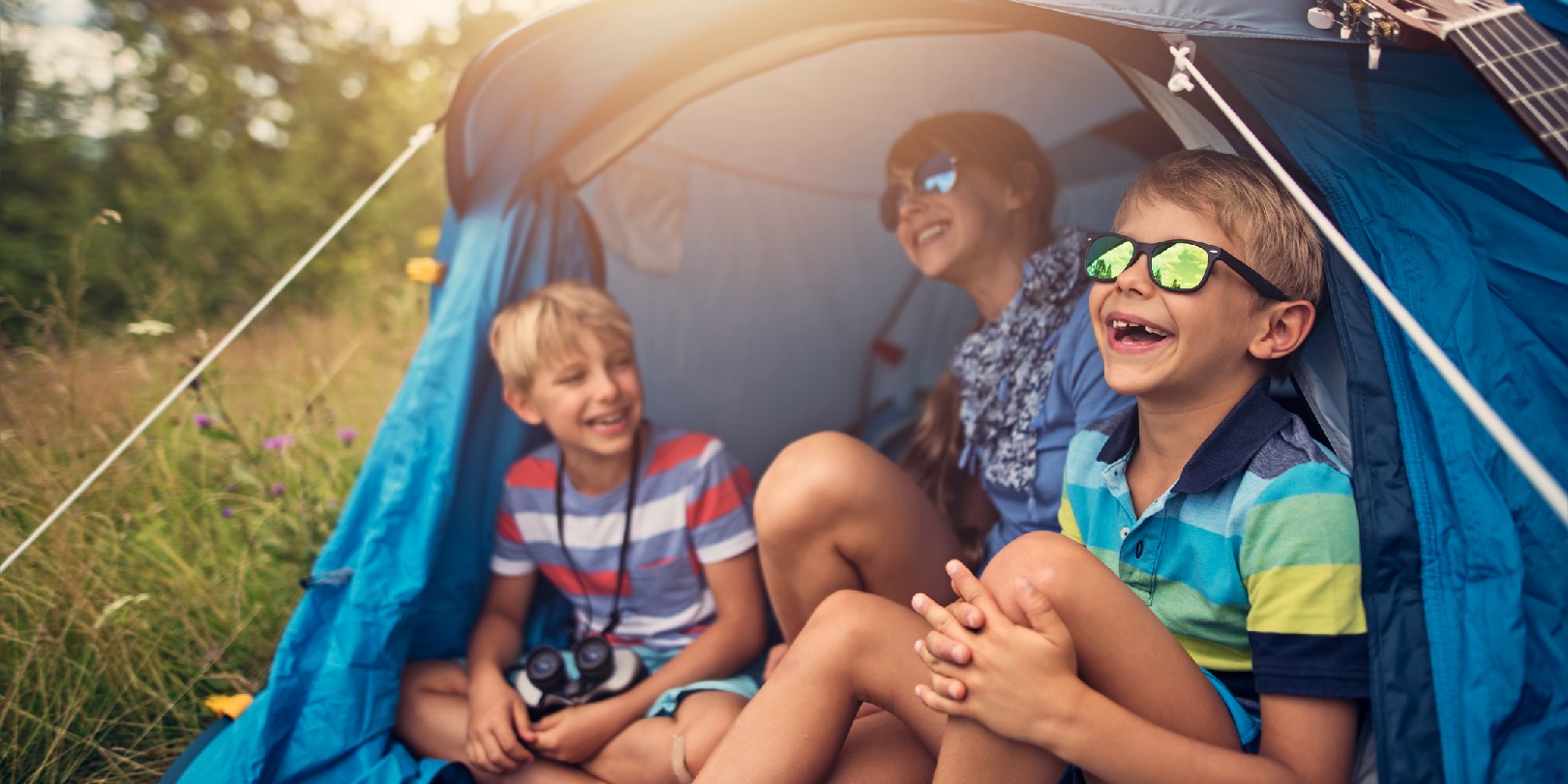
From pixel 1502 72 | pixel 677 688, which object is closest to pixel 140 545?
pixel 677 688

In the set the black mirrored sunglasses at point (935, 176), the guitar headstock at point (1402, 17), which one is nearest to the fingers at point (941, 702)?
the guitar headstock at point (1402, 17)

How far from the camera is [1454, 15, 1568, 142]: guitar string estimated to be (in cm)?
102

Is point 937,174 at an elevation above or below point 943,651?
above

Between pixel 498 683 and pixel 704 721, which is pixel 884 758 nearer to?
pixel 704 721

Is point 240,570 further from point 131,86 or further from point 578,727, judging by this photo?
point 131,86

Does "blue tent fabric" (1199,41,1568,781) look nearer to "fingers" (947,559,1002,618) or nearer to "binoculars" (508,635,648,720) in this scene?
"fingers" (947,559,1002,618)

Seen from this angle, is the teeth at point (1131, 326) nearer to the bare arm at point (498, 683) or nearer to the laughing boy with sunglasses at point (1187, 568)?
the laughing boy with sunglasses at point (1187, 568)

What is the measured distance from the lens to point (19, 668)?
193cm

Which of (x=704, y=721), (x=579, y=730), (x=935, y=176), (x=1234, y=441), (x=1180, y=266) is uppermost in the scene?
(x=935, y=176)

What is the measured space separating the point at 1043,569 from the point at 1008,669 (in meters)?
0.13

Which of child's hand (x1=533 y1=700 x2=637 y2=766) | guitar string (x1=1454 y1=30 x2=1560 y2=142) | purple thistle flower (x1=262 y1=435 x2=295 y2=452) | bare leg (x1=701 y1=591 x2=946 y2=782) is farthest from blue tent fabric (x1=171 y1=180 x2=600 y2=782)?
guitar string (x1=1454 y1=30 x2=1560 y2=142)

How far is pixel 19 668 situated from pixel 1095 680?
2.10m

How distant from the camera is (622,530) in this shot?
6.89 ft

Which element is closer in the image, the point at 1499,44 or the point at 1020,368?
the point at 1499,44
